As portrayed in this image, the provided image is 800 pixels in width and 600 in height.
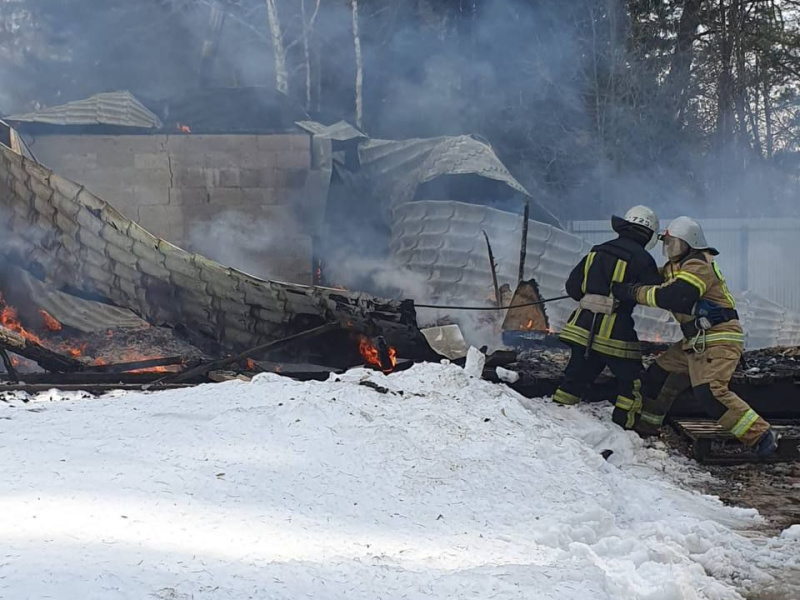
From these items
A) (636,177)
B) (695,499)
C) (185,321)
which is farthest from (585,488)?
(636,177)

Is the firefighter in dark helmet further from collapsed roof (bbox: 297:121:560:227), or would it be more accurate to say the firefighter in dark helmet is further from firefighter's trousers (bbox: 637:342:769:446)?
collapsed roof (bbox: 297:121:560:227)

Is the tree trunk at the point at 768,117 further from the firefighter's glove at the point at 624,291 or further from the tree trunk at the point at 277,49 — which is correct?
the firefighter's glove at the point at 624,291

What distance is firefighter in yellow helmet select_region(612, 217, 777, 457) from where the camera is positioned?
6.11 metres

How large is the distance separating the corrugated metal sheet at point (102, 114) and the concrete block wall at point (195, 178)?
25 centimetres

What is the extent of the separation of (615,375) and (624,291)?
30.0 inches

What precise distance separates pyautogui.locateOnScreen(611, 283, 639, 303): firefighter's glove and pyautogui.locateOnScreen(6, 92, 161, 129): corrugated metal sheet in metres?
9.33

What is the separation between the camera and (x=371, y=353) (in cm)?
780

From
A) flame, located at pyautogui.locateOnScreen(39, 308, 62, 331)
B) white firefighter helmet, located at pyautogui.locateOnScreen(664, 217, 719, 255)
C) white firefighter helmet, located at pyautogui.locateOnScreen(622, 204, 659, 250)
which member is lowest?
flame, located at pyautogui.locateOnScreen(39, 308, 62, 331)

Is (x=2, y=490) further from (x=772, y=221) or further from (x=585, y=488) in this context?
(x=772, y=221)

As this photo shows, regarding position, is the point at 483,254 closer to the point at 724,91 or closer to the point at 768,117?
the point at 724,91

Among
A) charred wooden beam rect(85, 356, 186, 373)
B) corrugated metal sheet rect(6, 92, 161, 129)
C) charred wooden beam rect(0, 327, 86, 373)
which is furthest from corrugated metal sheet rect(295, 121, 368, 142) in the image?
charred wooden beam rect(0, 327, 86, 373)

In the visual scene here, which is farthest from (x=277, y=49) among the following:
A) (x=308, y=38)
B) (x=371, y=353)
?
(x=371, y=353)

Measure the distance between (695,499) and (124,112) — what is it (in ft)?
37.4

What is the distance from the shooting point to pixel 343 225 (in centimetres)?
1444
